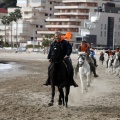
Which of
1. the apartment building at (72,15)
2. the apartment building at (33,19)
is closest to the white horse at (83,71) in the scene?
the apartment building at (72,15)

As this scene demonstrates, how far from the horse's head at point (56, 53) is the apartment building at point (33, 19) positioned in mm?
116139

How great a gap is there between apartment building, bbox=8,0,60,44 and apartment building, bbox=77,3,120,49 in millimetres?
21489

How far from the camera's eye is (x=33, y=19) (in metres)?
134

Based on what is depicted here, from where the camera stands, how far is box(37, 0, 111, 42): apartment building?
120 meters

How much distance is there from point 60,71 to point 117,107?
5.84 ft

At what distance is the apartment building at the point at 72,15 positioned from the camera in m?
120

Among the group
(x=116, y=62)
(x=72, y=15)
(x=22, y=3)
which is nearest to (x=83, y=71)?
(x=116, y=62)

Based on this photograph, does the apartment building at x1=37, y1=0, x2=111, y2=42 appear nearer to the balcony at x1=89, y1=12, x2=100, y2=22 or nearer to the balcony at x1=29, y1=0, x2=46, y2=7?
the balcony at x1=89, y1=12, x2=100, y2=22

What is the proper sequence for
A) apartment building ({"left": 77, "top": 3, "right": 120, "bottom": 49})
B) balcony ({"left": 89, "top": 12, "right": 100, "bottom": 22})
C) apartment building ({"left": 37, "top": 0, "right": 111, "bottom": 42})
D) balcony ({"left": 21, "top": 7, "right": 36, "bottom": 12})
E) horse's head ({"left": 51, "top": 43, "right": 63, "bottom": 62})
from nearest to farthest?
1. horse's head ({"left": 51, "top": 43, "right": 63, "bottom": 62})
2. apartment building ({"left": 77, "top": 3, "right": 120, "bottom": 49})
3. balcony ({"left": 89, "top": 12, "right": 100, "bottom": 22})
4. apartment building ({"left": 37, "top": 0, "right": 111, "bottom": 42})
5. balcony ({"left": 21, "top": 7, "right": 36, "bottom": 12})

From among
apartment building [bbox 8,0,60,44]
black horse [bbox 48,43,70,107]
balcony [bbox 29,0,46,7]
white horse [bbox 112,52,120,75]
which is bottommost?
white horse [bbox 112,52,120,75]

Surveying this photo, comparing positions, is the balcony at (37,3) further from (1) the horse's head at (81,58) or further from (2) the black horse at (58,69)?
(2) the black horse at (58,69)

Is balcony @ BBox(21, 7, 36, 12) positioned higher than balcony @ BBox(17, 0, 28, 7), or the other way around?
balcony @ BBox(17, 0, 28, 7)

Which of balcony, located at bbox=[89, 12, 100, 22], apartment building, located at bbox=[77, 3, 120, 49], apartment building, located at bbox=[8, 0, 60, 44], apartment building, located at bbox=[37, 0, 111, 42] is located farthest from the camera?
apartment building, located at bbox=[8, 0, 60, 44]

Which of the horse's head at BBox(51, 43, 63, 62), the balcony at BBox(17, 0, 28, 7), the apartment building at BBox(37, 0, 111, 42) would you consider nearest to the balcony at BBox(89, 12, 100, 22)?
the apartment building at BBox(37, 0, 111, 42)
